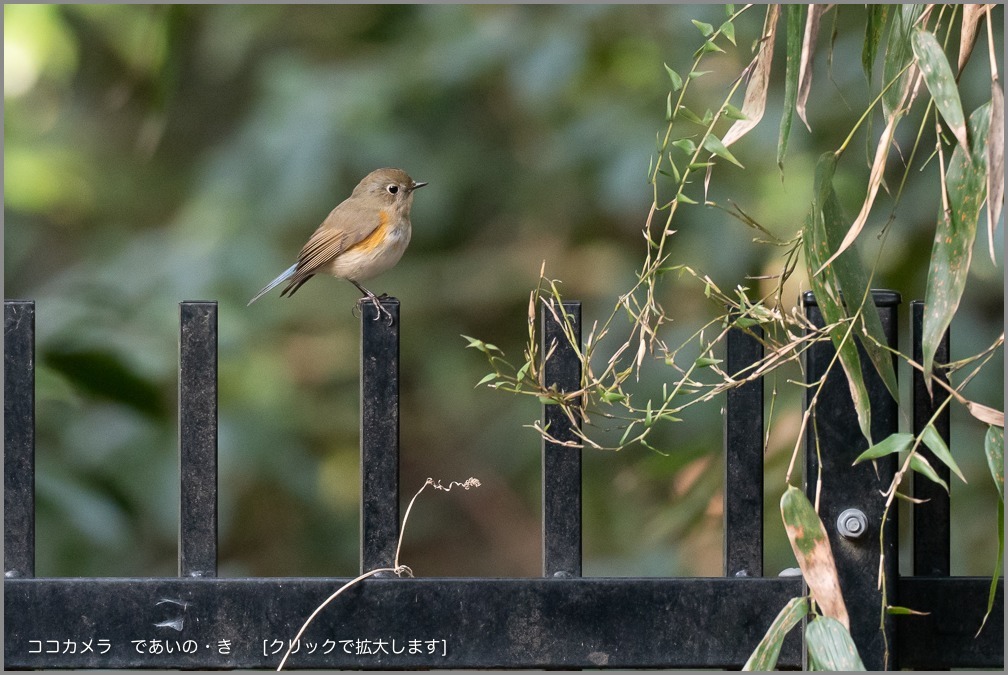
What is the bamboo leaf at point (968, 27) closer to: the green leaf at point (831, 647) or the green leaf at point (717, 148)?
the green leaf at point (717, 148)

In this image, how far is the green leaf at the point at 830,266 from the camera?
5.48 feet

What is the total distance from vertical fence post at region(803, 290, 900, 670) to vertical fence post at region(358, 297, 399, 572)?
0.68 m

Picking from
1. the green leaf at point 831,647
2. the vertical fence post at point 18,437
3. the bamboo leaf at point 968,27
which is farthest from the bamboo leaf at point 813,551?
the vertical fence post at point 18,437

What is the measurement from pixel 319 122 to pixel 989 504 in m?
2.27

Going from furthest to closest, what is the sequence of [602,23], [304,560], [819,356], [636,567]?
1. [304,560]
2. [602,23]
3. [636,567]
4. [819,356]

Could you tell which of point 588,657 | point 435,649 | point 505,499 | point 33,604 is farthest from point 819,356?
point 505,499

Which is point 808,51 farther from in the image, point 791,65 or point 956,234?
point 956,234

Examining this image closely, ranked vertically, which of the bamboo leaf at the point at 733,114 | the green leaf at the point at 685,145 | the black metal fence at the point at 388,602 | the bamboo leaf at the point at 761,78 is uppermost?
the bamboo leaf at the point at 761,78

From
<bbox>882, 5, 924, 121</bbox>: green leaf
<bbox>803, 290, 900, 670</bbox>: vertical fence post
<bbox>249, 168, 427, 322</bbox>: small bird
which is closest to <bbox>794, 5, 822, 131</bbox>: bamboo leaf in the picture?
<bbox>882, 5, 924, 121</bbox>: green leaf

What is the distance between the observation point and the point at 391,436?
6.75ft

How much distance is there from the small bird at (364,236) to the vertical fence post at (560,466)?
1.57 meters

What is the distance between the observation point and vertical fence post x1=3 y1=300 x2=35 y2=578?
208 centimetres

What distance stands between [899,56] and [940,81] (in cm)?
16

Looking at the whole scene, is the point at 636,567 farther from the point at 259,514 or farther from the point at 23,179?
the point at 23,179
